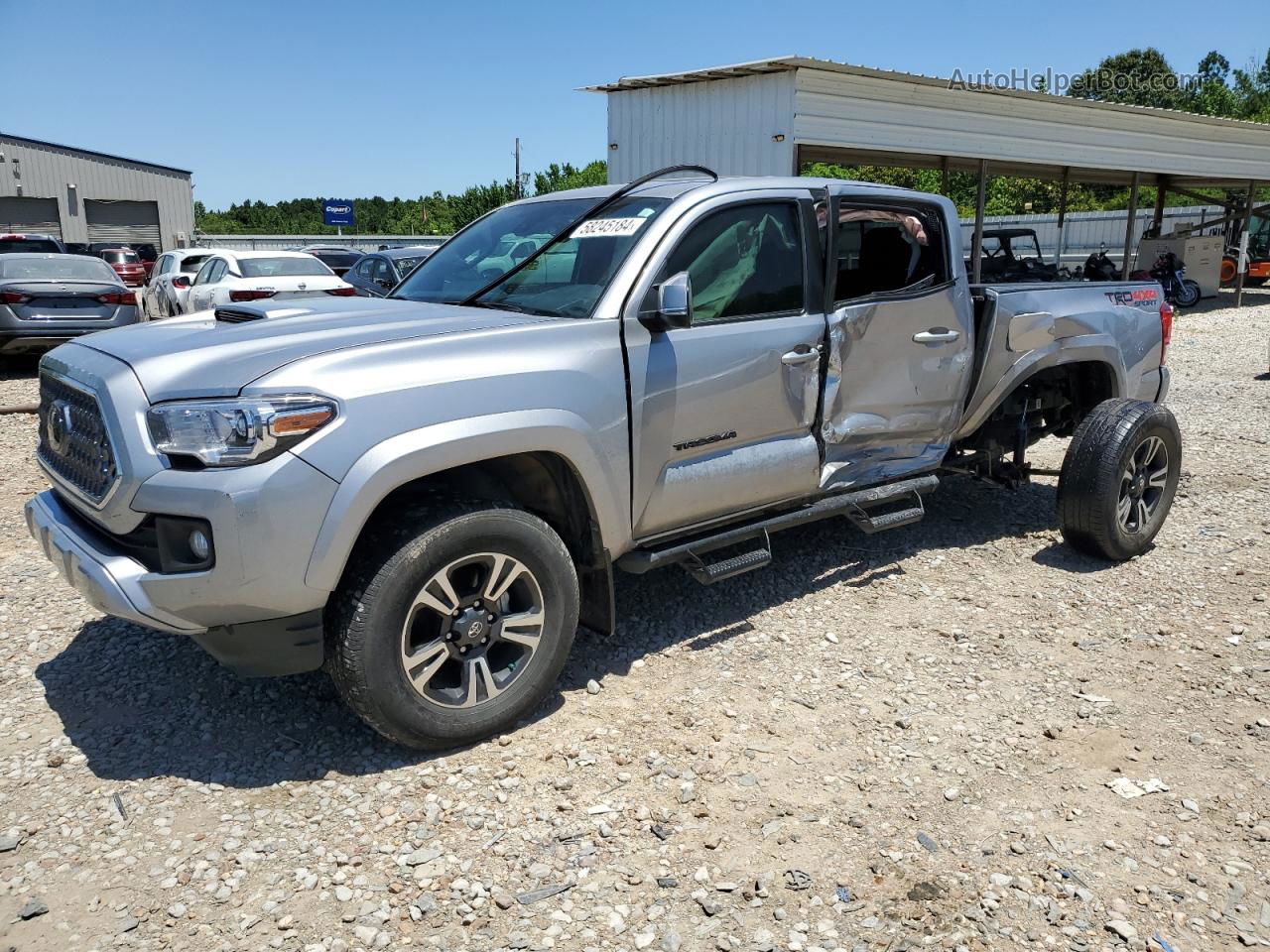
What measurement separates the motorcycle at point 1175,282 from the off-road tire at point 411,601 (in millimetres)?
22574

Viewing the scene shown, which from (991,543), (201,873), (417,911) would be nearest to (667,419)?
(417,911)

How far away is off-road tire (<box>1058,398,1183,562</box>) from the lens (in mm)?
5082

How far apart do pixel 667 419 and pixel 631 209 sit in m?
1.00

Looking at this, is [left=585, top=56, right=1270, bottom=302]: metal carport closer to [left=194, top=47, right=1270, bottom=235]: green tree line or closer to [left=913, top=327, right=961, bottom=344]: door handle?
[left=913, top=327, right=961, bottom=344]: door handle

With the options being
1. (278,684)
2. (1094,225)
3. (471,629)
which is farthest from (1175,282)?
(278,684)

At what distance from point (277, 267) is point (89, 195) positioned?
1251 inches

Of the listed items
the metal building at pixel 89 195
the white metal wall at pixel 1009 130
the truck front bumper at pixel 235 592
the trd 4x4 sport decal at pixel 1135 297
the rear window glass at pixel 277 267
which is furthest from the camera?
the metal building at pixel 89 195

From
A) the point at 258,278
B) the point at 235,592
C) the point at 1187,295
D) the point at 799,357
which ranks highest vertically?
the point at 258,278

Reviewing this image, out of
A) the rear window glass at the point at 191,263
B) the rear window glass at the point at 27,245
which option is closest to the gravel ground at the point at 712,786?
the rear window glass at the point at 191,263

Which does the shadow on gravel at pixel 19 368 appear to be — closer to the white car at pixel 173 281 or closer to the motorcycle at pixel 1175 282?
the white car at pixel 173 281

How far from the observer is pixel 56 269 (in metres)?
12.2

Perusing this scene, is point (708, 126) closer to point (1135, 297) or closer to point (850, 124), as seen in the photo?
point (850, 124)

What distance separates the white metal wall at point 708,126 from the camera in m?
12.4

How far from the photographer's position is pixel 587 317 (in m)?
3.69
